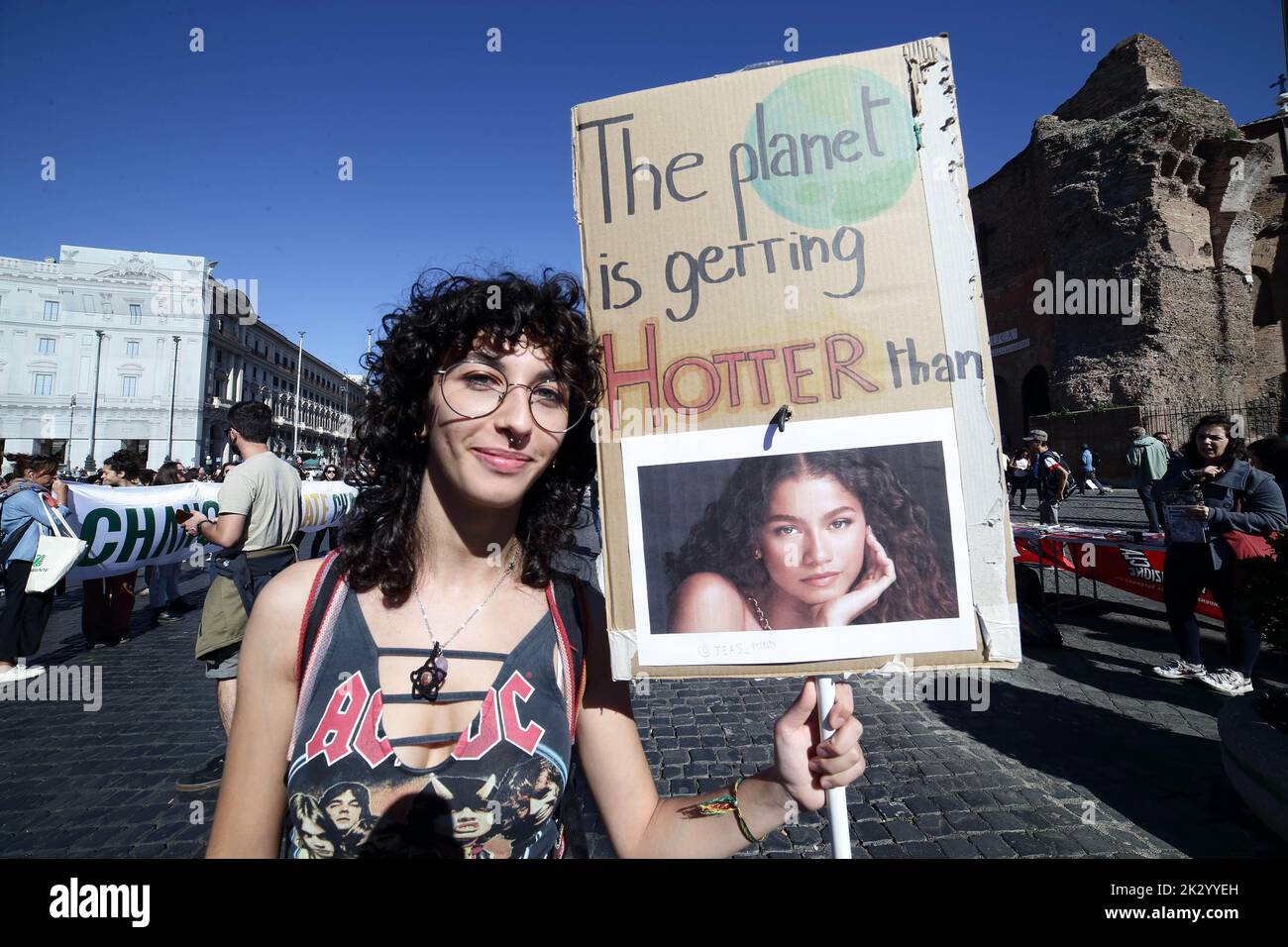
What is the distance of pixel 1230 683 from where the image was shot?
4680 millimetres

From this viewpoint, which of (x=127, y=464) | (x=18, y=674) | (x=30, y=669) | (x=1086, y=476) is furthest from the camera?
(x=1086, y=476)

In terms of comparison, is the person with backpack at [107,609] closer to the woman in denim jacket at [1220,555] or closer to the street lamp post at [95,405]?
the woman in denim jacket at [1220,555]

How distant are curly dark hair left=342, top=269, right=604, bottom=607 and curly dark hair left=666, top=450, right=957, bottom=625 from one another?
1.29 feet

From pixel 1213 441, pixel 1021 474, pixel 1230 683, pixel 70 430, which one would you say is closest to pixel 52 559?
pixel 1230 683

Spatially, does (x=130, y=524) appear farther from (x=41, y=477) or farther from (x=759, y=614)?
(x=759, y=614)

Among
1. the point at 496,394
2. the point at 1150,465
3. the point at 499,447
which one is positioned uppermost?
the point at 1150,465

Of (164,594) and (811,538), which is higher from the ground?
(811,538)

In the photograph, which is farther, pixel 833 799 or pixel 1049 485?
pixel 1049 485

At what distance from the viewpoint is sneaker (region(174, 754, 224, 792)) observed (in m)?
3.49

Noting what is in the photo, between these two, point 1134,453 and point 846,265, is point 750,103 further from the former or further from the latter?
point 1134,453

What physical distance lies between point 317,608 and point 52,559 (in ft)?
20.9

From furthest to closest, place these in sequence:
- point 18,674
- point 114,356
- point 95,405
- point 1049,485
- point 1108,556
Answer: point 114,356
point 95,405
point 1049,485
point 1108,556
point 18,674

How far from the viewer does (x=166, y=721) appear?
459 centimetres

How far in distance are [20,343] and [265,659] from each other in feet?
239
